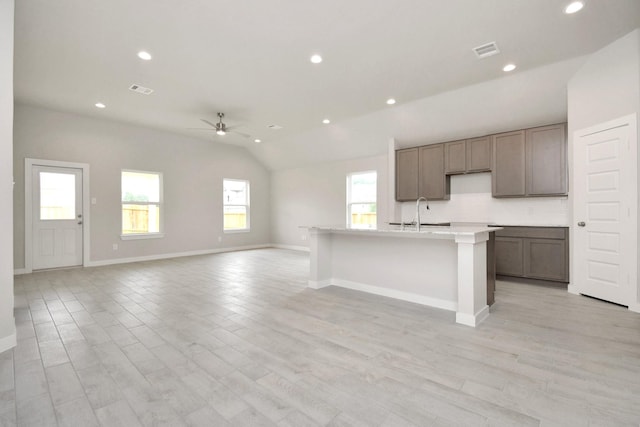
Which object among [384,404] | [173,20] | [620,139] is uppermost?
[173,20]

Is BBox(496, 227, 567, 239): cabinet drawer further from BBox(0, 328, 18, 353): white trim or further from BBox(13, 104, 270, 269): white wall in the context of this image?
BBox(13, 104, 270, 269): white wall

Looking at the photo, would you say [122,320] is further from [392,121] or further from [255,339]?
[392,121]

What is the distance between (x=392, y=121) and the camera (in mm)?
6098

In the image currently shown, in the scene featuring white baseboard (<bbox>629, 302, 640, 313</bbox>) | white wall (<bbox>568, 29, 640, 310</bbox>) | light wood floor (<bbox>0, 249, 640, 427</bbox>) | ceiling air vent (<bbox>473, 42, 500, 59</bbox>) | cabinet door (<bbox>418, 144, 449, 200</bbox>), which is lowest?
light wood floor (<bbox>0, 249, 640, 427</bbox>)

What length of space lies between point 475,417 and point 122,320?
10.8 feet

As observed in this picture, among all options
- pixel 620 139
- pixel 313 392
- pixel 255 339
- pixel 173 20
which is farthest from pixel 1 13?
pixel 620 139

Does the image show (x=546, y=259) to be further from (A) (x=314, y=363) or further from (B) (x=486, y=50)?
(A) (x=314, y=363)

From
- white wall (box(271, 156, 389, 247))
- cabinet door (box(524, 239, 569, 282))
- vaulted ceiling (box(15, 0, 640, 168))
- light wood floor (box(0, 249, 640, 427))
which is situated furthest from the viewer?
white wall (box(271, 156, 389, 247))

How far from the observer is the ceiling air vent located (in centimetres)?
350

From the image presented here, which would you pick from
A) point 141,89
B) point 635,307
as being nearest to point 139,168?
point 141,89

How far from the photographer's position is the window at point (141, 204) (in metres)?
6.80

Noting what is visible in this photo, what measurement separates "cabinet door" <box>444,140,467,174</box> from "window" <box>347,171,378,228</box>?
1.87 meters

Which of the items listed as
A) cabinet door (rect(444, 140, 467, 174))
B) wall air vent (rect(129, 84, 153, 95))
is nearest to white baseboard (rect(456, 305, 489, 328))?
cabinet door (rect(444, 140, 467, 174))

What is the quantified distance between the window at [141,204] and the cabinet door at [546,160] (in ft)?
25.3
